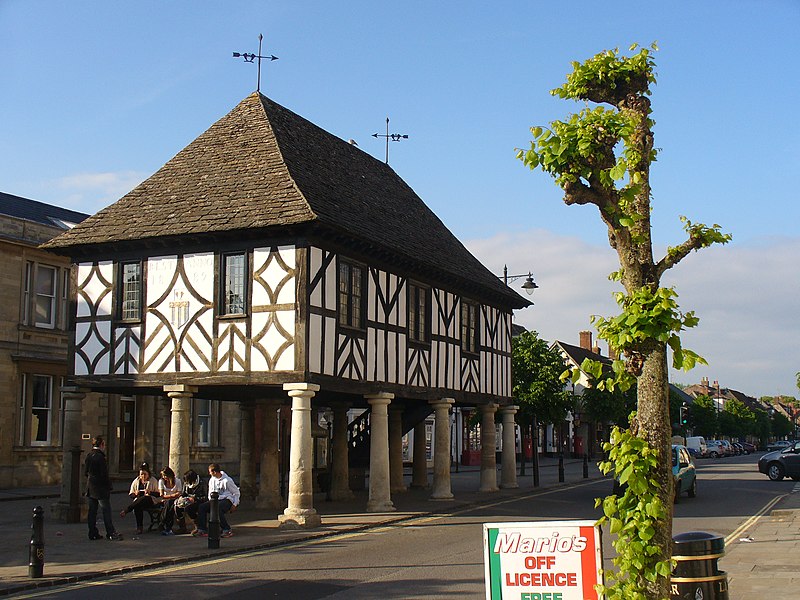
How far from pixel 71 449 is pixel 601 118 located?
55.9ft

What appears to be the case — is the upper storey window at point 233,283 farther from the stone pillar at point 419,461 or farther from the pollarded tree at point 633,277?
the pollarded tree at point 633,277

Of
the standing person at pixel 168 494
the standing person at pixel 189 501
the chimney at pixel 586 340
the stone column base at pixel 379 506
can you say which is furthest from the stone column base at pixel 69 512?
the chimney at pixel 586 340

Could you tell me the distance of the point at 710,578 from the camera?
8148 millimetres

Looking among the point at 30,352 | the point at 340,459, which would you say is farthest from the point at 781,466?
the point at 30,352

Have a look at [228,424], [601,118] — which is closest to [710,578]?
[601,118]

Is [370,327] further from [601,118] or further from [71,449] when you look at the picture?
[601,118]

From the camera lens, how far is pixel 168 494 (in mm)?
18922

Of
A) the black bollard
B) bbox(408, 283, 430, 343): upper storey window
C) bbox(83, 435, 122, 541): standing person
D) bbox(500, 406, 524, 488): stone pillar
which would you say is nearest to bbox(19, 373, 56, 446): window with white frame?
bbox(408, 283, 430, 343): upper storey window

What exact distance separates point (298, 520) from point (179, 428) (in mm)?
3634

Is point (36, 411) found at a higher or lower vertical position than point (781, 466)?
higher

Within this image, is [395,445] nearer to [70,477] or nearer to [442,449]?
[442,449]

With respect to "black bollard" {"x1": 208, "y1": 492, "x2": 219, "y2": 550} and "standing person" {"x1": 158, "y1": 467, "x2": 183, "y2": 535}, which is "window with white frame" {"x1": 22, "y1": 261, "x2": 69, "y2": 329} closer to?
"standing person" {"x1": 158, "y1": 467, "x2": 183, "y2": 535}

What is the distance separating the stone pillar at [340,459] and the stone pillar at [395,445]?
2.15 meters

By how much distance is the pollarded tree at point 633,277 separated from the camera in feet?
20.7
